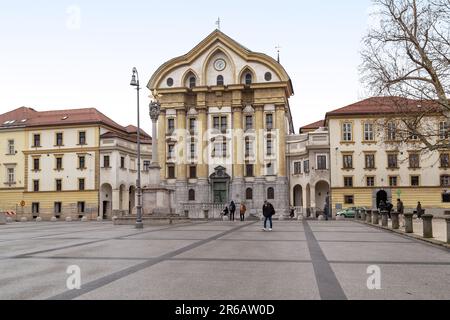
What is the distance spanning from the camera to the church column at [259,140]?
198 ft

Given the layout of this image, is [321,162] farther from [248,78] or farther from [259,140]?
[248,78]

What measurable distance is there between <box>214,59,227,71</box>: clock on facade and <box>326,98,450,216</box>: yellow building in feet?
51.5

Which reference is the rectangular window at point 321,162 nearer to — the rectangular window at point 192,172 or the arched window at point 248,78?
the arched window at point 248,78

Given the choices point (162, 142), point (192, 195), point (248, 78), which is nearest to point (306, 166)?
point (248, 78)

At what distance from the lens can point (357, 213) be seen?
44500mm

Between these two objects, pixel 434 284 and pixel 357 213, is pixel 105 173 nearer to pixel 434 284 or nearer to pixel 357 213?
pixel 357 213

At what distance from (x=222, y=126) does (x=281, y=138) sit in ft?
26.2

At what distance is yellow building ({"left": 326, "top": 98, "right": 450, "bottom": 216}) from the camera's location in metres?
53.4

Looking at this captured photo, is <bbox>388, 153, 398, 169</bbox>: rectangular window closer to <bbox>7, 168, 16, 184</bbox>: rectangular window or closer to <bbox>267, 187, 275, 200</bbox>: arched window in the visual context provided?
<bbox>267, 187, 275, 200</bbox>: arched window

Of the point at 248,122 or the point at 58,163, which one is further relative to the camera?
the point at 58,163

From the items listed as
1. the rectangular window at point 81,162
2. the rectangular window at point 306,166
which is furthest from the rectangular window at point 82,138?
the rectangular window at point 306,166

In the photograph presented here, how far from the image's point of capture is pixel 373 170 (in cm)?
5525
